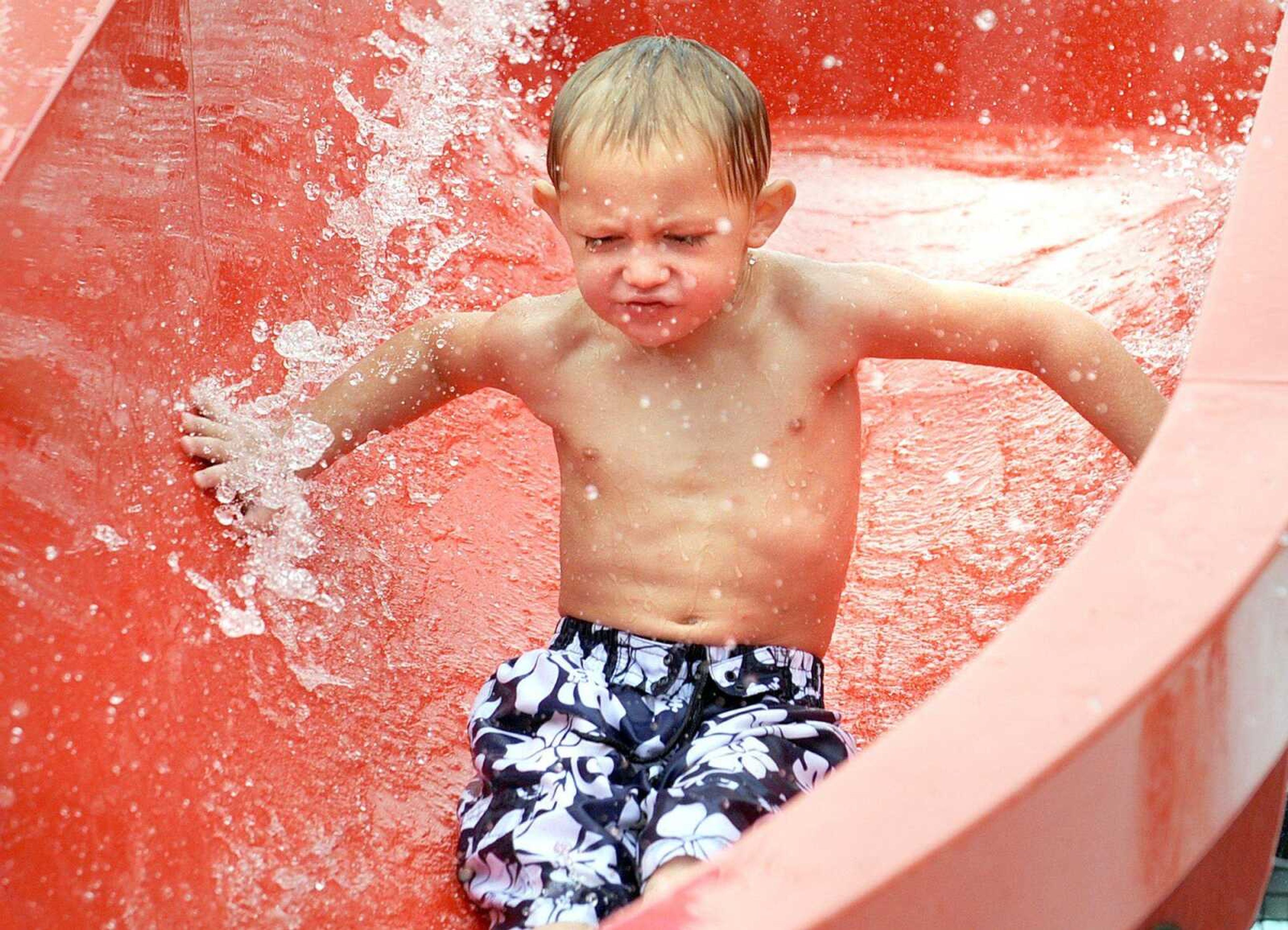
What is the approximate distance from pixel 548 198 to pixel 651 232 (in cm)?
14

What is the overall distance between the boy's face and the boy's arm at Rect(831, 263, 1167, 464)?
150mm

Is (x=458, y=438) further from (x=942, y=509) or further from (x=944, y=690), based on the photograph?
(x=944, y=690)

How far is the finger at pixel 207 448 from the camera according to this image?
164 cm

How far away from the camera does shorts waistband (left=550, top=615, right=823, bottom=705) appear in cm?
148

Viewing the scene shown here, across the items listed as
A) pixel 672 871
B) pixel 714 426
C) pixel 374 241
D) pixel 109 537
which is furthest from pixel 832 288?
pixel 374 241

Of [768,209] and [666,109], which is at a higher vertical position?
[666,109]

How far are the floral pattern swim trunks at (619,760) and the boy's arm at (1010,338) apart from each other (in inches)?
12.0

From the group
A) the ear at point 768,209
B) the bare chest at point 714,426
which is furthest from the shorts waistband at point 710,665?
the ear at point 768,209

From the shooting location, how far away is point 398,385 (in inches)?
64.5

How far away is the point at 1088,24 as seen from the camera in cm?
237

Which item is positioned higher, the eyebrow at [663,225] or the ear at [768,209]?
the eyebrow at [663,225]

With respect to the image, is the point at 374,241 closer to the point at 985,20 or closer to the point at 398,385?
the point at 398,385

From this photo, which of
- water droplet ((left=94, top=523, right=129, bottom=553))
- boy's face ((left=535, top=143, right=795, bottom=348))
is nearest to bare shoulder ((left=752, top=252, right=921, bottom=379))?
boy's face ((left=535, top=143, right=795, bottom=348))

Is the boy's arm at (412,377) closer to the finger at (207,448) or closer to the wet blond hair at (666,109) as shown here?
→ the finger at (207,448)
